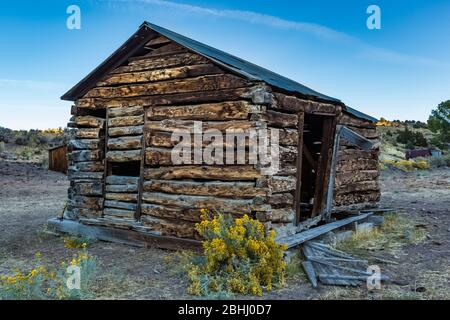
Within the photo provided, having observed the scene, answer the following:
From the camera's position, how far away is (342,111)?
943 centimetres

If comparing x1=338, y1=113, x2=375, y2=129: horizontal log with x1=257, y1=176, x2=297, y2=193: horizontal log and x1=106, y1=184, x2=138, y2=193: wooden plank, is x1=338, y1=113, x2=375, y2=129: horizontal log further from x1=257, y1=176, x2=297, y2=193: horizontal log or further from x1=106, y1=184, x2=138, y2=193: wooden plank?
x1=106, y1=184, x2=138, y2=193: wooden plank

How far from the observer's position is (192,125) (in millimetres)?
7250

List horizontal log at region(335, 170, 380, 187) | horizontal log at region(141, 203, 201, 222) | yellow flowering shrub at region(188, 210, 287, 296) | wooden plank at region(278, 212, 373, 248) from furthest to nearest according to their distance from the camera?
horizontal log at region(335, 170, 380, 187)
horizontal log at region(141, 203, 201, 222)
wooden plank at region(278, 212, 373, 248)
yellow flowering shrub at region(188, 210, 287, 296)

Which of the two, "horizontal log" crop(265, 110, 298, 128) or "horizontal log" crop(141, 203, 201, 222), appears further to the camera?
"horizontal log" crop(141, 203, 201, 222)

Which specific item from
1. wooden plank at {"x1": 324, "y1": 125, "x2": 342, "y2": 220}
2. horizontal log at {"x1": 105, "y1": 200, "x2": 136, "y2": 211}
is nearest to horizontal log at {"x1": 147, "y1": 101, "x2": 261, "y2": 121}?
horizontal log at {"x1": 105, "y1": 200, "x2": 136, "y2": 211}

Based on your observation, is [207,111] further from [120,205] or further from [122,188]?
[120,205]

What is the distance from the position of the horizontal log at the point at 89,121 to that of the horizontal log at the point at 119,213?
1.84 m

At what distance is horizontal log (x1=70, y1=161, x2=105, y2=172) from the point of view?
28.6 feet

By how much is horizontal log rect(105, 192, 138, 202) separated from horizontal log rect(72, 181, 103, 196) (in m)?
0.28

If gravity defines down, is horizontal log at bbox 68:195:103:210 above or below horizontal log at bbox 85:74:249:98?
below

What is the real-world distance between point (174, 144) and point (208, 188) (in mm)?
1108

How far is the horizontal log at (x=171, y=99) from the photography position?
6824 millimetres

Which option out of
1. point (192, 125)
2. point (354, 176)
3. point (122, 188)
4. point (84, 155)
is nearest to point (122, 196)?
point (122, 188)
